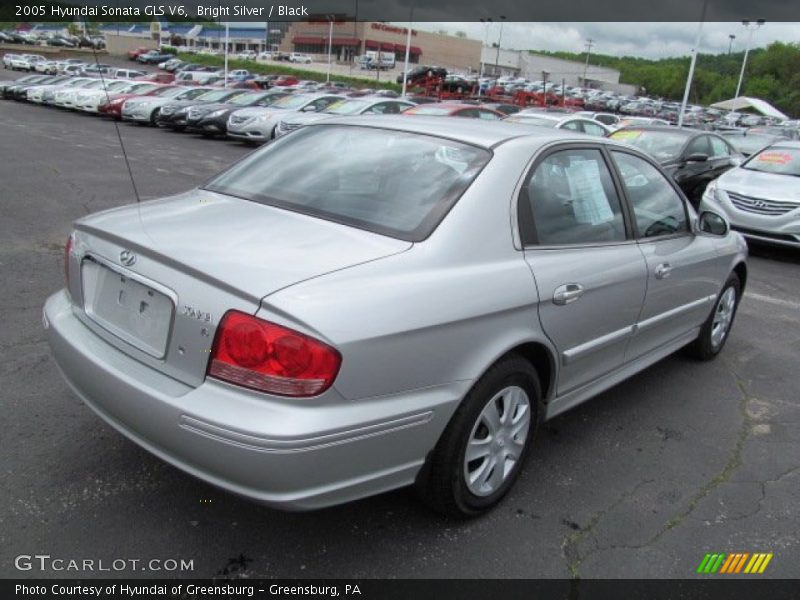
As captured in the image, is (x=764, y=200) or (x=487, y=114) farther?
(x=487, y=114)

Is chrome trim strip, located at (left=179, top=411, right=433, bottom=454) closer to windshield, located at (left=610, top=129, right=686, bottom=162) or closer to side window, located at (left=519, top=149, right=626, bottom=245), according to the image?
side window, located at (left=519, top=149, right=626, bottom=245)

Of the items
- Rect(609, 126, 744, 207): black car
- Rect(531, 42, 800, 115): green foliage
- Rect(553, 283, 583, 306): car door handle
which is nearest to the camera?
Rect(553, 283, 583, 306): car door handle

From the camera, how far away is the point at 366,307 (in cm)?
220

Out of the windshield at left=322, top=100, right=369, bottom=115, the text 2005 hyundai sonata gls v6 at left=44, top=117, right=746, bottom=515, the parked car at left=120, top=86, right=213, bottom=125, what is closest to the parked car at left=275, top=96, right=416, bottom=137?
the windshield at left=322, top=100, right=369, bottom=115

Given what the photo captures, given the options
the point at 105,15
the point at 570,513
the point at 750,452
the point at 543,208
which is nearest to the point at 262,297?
the point at 543,208

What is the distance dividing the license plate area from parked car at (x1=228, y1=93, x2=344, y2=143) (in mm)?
14147

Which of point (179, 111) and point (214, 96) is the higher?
point (214, 96)

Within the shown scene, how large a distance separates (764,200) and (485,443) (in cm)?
737

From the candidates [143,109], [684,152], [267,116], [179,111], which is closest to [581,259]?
[684,152]

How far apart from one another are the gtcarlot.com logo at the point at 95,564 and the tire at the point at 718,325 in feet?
12.2

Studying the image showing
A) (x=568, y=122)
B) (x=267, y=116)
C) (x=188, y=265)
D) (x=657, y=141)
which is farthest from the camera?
(x=267, y=116)

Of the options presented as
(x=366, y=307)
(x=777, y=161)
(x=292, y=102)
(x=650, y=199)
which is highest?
(x=650, y=199)

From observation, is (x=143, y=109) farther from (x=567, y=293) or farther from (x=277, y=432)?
(x=277, y=432)

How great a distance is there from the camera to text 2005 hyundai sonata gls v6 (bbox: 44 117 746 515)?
7.03ft
